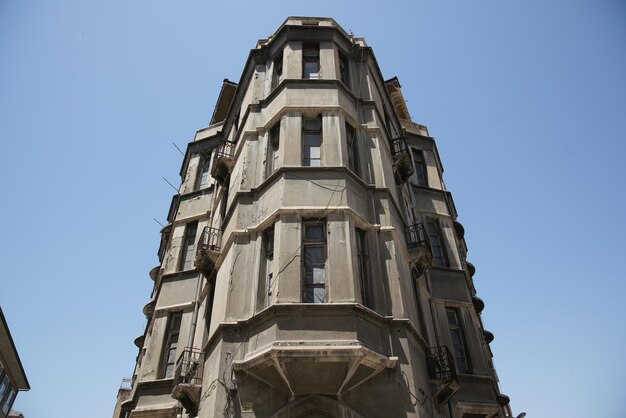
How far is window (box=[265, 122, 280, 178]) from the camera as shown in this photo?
1515 cm

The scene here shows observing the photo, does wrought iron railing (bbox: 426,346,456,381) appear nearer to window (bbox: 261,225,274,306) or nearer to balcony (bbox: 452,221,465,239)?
window (bbox: 261,225,274,306)

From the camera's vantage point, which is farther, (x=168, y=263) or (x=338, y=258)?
(x=168, y=263)

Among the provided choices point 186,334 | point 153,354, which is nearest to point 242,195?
point 186,334

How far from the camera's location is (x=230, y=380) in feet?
36.3

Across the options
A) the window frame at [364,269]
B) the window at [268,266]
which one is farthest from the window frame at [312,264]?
the window frame at [364,269]

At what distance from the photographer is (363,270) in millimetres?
12852

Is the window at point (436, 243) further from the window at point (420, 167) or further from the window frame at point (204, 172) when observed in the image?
the window frame at point (204, 172)

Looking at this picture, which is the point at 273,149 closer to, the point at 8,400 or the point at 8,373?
the point at 8,373

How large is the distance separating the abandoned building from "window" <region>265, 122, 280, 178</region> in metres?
0.06

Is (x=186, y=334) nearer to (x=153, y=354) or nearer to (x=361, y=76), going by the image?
(x=153, y=354)

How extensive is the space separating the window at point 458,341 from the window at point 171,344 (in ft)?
35.7

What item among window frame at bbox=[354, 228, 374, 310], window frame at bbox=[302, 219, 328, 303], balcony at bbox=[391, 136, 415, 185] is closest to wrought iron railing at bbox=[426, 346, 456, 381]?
window frame at bbox=[354, 228, 374, 310]

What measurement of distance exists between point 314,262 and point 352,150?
5.09m

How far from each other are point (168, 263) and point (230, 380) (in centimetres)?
1115
